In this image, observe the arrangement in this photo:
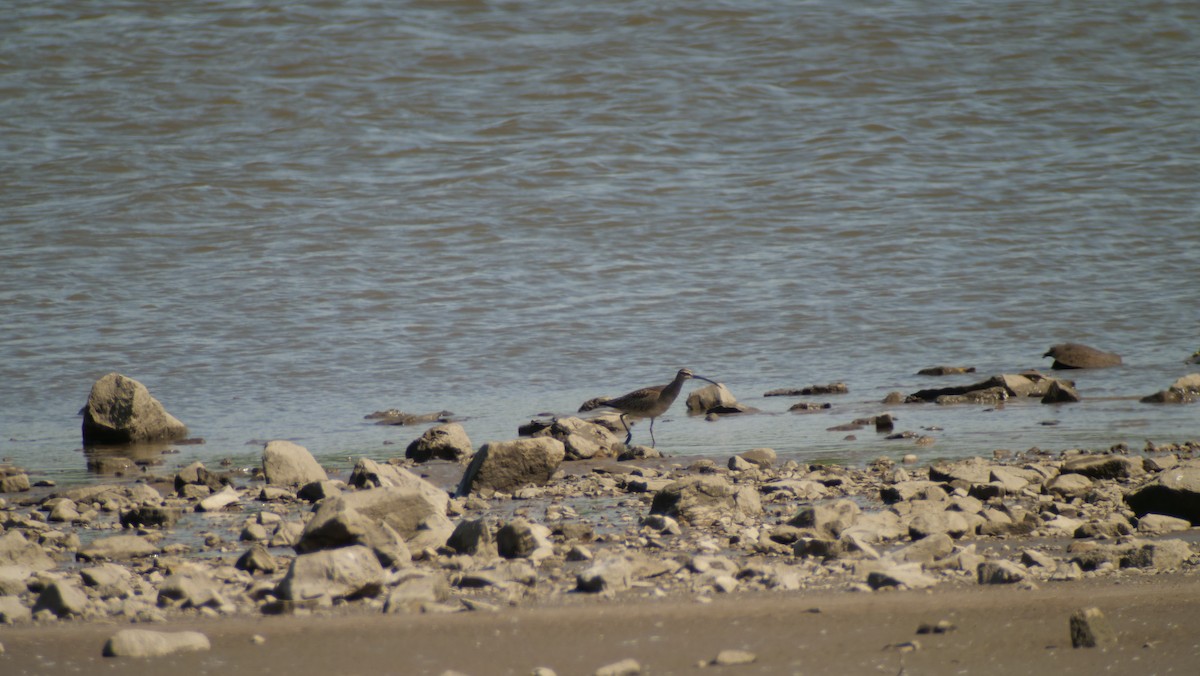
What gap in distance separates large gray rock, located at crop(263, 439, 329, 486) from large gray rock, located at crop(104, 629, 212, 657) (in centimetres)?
240

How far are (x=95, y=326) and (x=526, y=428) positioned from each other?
5.19m

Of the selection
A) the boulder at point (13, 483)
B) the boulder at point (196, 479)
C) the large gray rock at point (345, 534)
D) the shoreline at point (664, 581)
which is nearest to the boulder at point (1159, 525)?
the shoreline at point (664, 581)

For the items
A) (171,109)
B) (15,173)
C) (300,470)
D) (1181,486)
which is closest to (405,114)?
(171,109)

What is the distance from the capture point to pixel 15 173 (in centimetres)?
1424

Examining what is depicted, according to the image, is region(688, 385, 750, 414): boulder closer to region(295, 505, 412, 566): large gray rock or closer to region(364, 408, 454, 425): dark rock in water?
region(364, 408, 454, 425): dark rock in water

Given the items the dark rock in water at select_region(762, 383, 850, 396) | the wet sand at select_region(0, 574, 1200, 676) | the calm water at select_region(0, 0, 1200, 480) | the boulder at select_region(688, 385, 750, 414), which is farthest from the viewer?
the calm water at select_region(0, 0, 1200, 480)

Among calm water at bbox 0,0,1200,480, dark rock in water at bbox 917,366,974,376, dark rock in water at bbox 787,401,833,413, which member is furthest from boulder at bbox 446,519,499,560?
dark rock in water at bbox 917,366,974,376

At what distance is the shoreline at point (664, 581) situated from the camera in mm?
3219

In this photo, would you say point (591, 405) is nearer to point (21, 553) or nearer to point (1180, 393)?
point (1180, 393)

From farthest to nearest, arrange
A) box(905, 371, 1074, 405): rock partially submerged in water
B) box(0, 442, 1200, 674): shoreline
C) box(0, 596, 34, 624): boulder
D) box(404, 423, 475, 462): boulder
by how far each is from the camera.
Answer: box(905, 371, 1074, 405): rock partially submerged in water, box(404, 423, 475, 462): boulder, box(0, 596, 34, 624): boulder, box(0, 442, 1200, 674): shoreline

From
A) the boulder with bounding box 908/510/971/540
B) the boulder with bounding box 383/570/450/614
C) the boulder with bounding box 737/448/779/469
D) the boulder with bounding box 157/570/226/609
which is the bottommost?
the boulder with bounding box 737/448/779/469

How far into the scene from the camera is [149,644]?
128 inches

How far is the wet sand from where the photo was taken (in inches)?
123

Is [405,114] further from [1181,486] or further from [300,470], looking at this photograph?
[1181,486]
